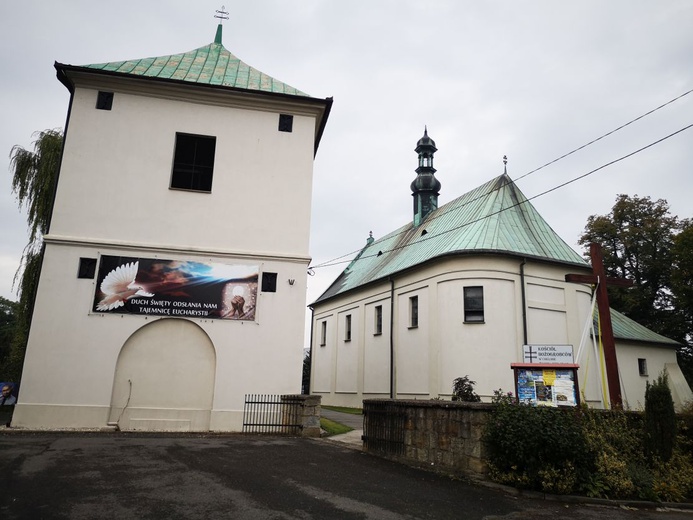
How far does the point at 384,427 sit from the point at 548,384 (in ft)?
12.2

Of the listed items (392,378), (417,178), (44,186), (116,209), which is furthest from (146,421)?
(417,178)

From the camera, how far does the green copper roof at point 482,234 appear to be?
23.1m

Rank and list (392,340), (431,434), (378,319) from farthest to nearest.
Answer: (378,319), (392,340), (431,434)

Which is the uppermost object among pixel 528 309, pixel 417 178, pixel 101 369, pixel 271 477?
pixel 417 178

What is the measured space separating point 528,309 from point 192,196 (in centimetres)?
1459

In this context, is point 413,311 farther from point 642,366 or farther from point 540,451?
point 540,451

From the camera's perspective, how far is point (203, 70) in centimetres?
1734

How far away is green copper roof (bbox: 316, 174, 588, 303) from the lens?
2314 centimetres

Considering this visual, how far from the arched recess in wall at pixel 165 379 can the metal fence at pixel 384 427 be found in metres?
4.74

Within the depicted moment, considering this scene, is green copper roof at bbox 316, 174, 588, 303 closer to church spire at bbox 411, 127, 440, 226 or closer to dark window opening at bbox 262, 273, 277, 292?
church spire at bbox 411, 127, 440, 226

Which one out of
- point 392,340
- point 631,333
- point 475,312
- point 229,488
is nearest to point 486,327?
point 475,312

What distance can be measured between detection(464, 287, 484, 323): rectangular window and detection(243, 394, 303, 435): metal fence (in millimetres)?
10640

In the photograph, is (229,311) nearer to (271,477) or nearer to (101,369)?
(101,369)

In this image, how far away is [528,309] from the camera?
72.6ft
